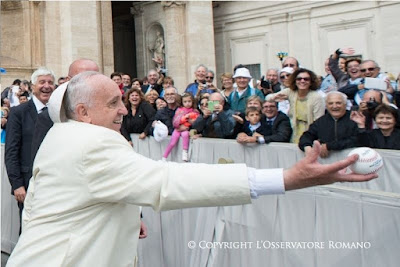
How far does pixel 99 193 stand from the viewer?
6.63 feet

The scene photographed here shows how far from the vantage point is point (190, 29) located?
18.6 meters

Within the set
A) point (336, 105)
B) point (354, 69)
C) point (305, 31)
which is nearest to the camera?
point (336, 105)

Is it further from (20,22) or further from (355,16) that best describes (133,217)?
(355,16)

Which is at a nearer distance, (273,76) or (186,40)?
(273,76)

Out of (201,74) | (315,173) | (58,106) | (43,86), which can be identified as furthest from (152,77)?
(315,173)

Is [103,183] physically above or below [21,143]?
below

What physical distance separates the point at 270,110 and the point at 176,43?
500 inches

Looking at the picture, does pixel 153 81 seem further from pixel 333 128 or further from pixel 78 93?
pixel 78 93

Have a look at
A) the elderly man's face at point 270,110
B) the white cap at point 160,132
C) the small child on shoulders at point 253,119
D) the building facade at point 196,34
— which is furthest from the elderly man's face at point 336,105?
the building facade at point 196,34

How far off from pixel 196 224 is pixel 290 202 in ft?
4.18

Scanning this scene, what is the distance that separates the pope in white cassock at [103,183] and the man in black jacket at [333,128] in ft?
11.0

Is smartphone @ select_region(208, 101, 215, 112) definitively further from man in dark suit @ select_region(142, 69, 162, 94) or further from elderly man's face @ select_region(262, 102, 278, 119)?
man in dark suit @ select_region(142, 69, 162, 94)

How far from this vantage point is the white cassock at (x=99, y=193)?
196 cm
